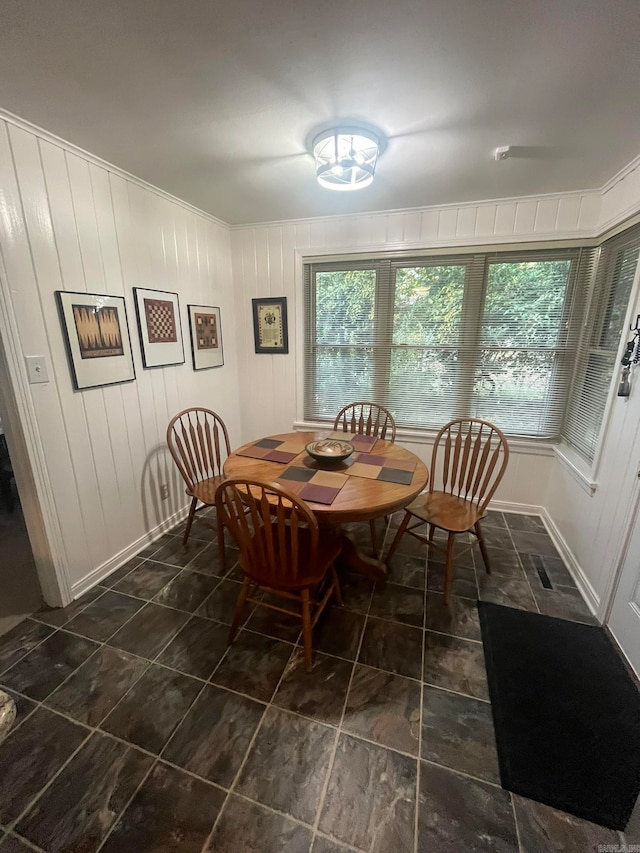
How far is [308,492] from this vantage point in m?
1.61

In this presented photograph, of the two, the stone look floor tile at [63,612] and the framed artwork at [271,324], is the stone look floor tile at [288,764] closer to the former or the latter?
the stone look floor tile at [63,612]

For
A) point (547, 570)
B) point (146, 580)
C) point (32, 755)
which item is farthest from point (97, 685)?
point (547, 570)

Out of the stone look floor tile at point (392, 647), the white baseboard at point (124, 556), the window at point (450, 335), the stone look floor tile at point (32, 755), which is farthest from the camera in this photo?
the window at point (450, 335)

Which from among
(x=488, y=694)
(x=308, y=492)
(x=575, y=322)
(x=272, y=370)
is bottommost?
(x=488, y=694)

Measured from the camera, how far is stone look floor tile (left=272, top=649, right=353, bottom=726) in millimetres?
1379

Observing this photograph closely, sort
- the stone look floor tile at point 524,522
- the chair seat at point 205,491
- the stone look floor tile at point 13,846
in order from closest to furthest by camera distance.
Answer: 1. the stone look floor tile at point 13,846
2. the chair seat at point 205,491
3. the stone look floor tile at point 524,522

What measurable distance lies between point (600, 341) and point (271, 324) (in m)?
2.47

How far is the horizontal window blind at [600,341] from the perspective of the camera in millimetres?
2008

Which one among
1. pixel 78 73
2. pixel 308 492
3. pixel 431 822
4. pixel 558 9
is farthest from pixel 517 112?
pixel 431 822

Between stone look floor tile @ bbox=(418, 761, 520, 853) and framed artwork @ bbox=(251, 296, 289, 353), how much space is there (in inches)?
111

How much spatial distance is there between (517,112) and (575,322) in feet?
5.09

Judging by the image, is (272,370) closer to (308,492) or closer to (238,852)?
(308,492)

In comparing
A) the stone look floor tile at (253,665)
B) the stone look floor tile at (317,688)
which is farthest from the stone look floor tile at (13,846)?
the stone look floor tile at (317,688)

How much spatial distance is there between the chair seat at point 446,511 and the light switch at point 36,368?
77.8 inches
